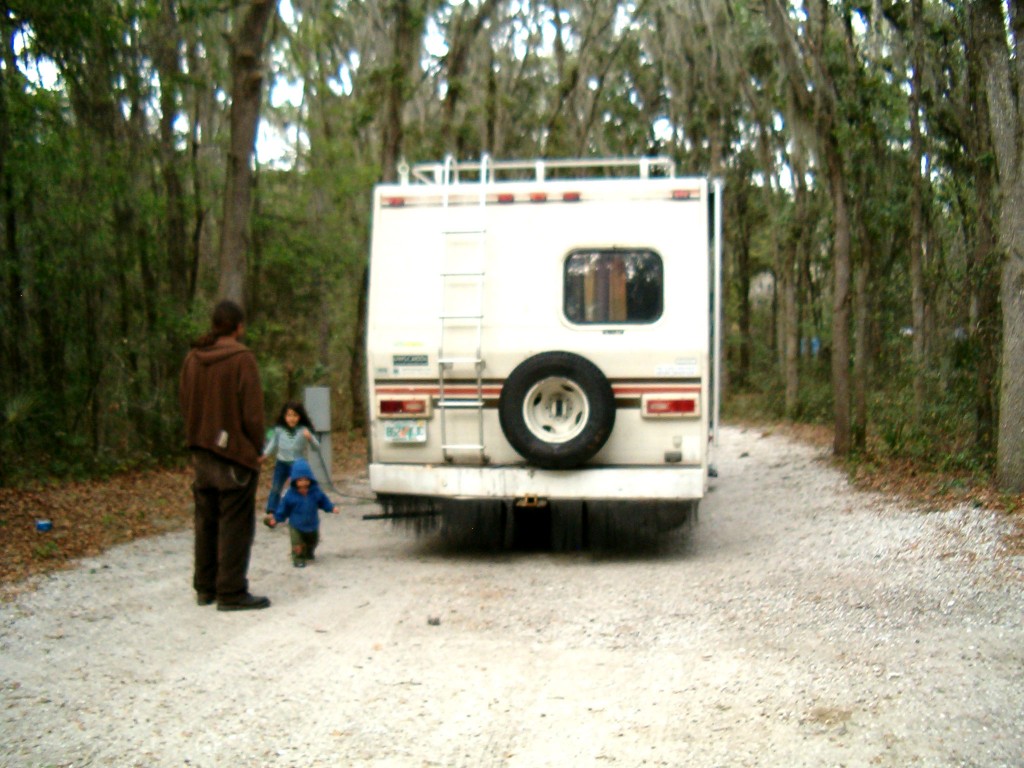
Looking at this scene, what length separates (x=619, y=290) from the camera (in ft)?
30.9

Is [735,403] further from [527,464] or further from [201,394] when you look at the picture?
[201,394]

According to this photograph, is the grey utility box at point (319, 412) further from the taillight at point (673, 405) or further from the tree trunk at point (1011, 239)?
the tree trunk at point (1011, 239)

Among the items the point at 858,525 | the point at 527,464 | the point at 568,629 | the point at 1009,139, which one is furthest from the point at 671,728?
the point at 1009,139

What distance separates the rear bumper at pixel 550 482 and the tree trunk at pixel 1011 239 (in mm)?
3793

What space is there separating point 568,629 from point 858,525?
4724 mm

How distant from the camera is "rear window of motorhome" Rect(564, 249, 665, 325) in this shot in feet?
30.9

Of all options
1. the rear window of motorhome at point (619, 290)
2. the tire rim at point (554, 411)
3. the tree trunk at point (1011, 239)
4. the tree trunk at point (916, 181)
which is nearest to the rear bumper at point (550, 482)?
the tire rim at point (554, 411)

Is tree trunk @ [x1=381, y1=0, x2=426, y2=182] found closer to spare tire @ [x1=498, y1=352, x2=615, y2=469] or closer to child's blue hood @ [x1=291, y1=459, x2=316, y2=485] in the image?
child's blue hood @ [x1=291, y1=459, x2=316, y2=485]

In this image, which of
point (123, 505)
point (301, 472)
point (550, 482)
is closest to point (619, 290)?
point (550, 482)

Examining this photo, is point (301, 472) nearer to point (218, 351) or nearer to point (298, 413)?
point (298, 413)

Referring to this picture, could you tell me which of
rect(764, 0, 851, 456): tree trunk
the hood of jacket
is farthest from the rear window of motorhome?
rect(764, 0, 851, 456): tree trunk

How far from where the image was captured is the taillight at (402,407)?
9555mm

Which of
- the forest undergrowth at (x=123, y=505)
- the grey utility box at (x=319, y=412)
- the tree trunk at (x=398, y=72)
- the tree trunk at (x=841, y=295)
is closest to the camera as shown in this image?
the forest undergrowth at (x=123, y=505)

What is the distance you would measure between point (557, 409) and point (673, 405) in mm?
931
